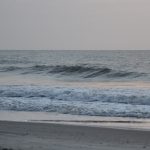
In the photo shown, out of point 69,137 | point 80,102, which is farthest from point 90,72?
point 69,137

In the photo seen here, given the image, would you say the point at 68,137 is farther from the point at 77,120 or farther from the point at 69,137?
the point at 77,120

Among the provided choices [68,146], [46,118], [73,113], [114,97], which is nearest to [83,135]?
[68,146]

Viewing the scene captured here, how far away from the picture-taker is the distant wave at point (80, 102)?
14.0 m

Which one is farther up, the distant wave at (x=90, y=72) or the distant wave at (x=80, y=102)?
the distant wave at (x=90, y=72)

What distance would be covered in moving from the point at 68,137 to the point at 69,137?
0.03 m

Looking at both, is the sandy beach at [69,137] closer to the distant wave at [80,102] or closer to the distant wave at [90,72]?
the distant wave at [80,102]

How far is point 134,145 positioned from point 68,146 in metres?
1.19

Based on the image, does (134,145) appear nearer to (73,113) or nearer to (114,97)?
(73,113)

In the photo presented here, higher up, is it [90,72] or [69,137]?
[90,72]

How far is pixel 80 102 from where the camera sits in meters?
16.4

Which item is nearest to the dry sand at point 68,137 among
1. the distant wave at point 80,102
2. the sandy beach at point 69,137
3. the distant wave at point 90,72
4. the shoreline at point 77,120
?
the sandy beach at point 69,137

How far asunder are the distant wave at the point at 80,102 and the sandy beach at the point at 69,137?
2926 millimetres

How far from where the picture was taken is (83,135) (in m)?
9.48

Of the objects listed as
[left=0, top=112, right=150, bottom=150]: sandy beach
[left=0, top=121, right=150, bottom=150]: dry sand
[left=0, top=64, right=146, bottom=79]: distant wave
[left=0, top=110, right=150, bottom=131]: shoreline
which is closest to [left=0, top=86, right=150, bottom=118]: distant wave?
[left=0, top=110, right=150, bottom=131]: shoreline
